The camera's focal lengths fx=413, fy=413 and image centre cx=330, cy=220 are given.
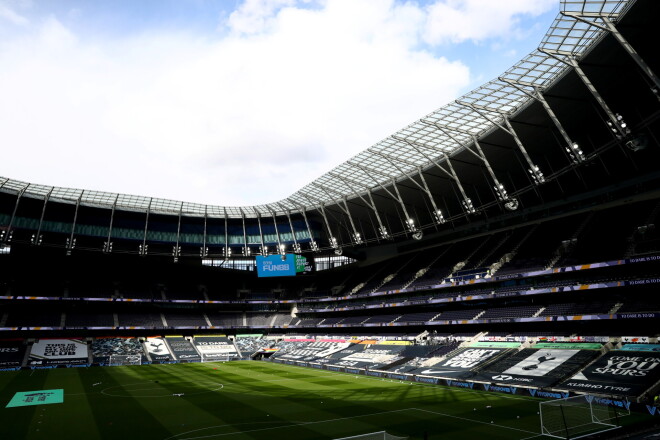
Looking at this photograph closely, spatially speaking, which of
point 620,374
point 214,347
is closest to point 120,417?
point 620,374

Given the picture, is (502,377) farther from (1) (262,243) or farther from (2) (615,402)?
(1) (262,243)

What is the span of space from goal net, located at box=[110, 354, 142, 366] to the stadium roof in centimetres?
2094

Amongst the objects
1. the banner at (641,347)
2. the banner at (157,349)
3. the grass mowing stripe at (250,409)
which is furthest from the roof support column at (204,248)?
the banner at (641,347)

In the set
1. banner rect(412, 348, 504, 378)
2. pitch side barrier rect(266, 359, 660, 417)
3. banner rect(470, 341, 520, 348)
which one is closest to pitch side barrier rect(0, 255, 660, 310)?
banner rect(470, 341, 520, 348)

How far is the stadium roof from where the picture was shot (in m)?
25.7

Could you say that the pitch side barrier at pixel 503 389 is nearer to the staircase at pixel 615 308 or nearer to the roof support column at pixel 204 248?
Result: the staircase at pixel 615 308

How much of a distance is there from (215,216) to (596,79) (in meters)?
53.6

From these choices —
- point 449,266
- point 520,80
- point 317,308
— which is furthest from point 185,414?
point 317,308

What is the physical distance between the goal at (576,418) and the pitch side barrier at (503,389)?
43 cm

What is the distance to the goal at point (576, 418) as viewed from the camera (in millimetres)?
17969

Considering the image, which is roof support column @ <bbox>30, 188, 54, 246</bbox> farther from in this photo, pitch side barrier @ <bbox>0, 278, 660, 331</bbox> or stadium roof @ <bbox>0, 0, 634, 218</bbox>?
pitch side barrier @ <bbox>0, 278, 660, 331</bbox>

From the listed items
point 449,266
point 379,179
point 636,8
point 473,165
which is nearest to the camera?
point 636,8

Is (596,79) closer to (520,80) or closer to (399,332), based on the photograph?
(520,80)

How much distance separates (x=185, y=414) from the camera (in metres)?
23.2
